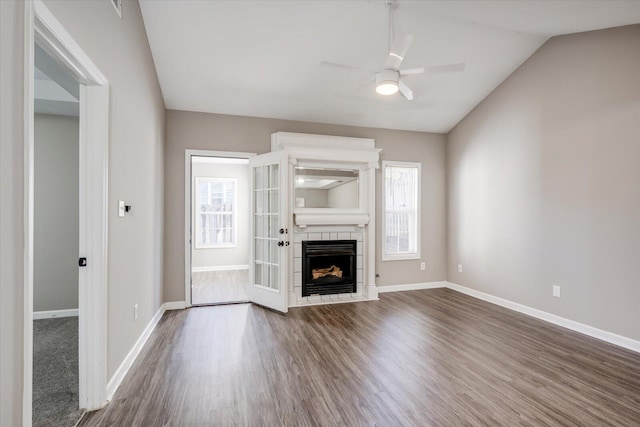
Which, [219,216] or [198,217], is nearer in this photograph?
[198,217]

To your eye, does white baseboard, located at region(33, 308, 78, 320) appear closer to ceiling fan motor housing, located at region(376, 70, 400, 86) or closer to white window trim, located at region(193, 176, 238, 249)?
white window trim, located at region(193, 176, 238, 249)

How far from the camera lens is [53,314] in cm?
372

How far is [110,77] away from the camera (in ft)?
7.09

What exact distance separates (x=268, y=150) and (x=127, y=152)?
2.27 meters

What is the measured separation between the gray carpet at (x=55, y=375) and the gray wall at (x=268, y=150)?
1217 mm

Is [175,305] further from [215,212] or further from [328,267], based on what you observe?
[215,212]

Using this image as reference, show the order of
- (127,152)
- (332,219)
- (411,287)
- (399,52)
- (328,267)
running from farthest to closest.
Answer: (411,287) < (328,267) < (332,219) < (399,52) < (127,152)

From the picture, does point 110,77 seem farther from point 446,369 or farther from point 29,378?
point 446,369

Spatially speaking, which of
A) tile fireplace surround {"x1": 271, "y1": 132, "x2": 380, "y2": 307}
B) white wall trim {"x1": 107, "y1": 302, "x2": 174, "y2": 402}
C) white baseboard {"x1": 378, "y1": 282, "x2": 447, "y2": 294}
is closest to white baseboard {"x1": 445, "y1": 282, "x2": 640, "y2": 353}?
white baseboard {"x1": 378, "y1": 282, "x2": 447, "y2": 294}

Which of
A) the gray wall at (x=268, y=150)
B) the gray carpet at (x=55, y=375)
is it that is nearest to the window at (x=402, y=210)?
the gray wall at (x=268, y=150)

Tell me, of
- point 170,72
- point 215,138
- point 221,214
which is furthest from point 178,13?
point 221,214

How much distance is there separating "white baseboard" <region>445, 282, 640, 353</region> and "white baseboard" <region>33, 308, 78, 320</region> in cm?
563

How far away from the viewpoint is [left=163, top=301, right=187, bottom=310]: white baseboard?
4.13 meters

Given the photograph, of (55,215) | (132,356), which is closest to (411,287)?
(132,356)
